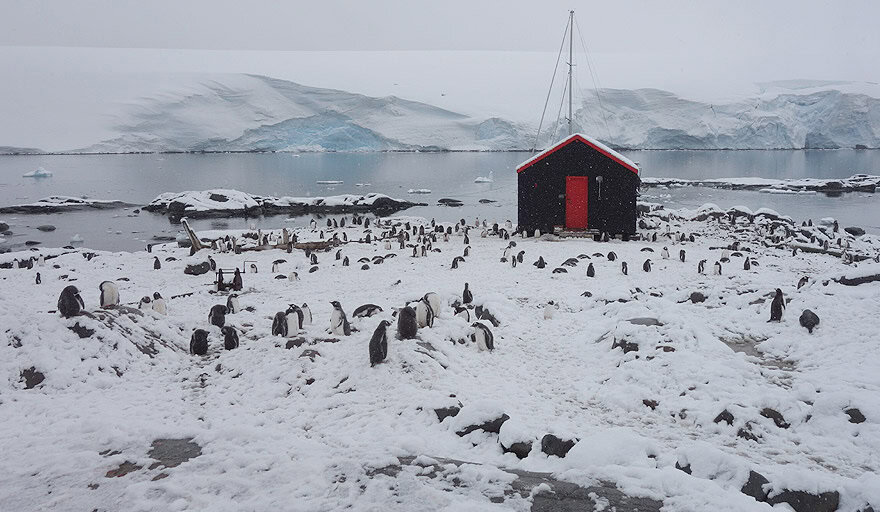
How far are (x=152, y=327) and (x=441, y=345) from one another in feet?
13.7

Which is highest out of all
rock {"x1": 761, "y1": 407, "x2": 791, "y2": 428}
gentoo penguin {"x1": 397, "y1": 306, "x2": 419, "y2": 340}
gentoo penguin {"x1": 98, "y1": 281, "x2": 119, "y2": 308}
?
gentoo penguin {"x1": 98, "y1": 281, "x2": 119, "y2": 308}

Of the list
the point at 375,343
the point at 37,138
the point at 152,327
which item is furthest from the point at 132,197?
the point at 37,138

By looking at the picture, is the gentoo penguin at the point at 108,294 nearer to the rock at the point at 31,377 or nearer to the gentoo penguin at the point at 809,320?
the rock at the point at 31,377

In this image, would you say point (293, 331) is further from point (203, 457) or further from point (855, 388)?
point (855, 388)

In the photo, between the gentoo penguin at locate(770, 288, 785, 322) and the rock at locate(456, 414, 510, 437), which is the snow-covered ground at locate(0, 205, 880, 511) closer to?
the rock at locate(456, 414, 510, 437)

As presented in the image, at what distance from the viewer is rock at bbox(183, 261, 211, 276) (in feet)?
49.5

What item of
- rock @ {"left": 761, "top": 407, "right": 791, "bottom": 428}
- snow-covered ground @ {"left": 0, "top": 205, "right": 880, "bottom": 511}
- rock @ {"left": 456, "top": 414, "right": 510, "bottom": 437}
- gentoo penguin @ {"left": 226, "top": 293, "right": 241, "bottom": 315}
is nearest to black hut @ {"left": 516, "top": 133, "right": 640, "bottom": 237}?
snow-covered ground @ {"left": 0, "top": 205, "right": 880, "bottom": 511}

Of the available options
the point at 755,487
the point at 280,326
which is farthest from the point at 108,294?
the point at 755,487

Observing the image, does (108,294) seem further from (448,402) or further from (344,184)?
(344,184)

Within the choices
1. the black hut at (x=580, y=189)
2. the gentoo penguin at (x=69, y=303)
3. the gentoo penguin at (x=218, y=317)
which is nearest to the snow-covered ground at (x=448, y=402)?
the gentoo penguin at (x=69, y=303)

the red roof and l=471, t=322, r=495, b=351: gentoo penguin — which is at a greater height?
the red roof

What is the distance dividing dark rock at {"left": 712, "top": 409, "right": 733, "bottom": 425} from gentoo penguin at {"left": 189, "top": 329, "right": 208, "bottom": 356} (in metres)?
6.45

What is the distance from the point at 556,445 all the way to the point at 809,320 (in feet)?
17.7

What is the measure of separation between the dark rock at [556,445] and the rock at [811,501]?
5.06 feet
